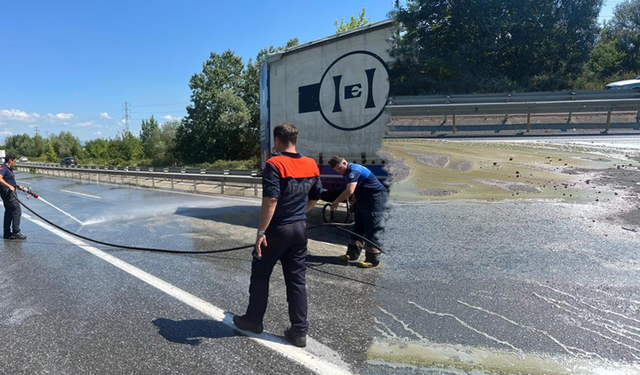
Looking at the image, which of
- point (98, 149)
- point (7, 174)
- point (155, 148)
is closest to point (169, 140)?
point (155, 148)

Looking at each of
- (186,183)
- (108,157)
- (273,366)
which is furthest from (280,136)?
(108,157)

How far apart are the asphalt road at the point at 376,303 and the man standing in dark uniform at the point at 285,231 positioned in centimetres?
22

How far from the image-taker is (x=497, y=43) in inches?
163

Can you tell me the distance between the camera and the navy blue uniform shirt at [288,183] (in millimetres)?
2979

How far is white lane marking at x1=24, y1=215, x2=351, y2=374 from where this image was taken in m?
2.76

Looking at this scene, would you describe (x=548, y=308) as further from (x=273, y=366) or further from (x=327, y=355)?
(x=273, y=366)

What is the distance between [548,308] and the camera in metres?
3.67

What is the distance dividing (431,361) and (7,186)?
7998 mm

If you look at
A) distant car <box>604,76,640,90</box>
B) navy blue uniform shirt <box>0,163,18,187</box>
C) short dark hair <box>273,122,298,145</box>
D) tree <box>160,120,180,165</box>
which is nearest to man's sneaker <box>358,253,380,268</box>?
short dark hair <box>273,122,298,145</box>

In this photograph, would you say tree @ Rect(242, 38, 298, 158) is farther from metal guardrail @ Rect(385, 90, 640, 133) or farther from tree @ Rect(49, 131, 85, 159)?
tree @ Rect(49, 131, 85, 159)

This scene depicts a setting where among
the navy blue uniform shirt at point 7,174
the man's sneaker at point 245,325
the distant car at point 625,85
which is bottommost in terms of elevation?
the man's sneaker at point 245,325

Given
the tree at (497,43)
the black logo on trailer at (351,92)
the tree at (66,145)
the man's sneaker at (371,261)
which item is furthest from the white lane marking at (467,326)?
the tree at (66,145)

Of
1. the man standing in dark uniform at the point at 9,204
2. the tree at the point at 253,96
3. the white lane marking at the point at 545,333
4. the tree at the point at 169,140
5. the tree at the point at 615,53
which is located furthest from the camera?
the tree at the point at 169,140

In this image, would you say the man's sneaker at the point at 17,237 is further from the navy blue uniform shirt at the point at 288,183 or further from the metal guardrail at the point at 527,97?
the metal guardrail at the point at 527,97
